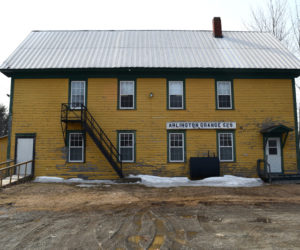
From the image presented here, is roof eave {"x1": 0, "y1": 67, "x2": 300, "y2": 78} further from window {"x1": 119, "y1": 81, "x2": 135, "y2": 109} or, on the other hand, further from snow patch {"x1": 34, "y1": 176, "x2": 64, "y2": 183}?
snow patch {"x1": 34, "y1": 176, "x2": 64, "y2": 183}

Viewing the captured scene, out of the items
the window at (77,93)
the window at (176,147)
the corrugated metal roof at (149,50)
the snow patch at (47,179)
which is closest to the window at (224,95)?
the corrugated metal roof at (149,50)

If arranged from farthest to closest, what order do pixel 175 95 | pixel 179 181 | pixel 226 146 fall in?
pixel 175 95
pixel 226 146
pixel 179 181

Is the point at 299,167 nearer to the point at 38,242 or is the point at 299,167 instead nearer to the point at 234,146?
the point at 234,146

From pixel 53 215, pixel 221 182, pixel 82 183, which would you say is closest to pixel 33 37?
pixel 82 183

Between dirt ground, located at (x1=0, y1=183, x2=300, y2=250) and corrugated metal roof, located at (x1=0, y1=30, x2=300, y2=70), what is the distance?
791 centimetres

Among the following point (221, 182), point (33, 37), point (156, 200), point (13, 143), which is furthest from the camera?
point (33, 37)

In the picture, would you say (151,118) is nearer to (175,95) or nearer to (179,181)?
(175,95)

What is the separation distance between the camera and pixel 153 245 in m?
4.72

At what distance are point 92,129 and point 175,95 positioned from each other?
215 inches

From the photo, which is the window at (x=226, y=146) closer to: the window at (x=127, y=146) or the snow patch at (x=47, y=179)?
the window at (x=127, y=146)

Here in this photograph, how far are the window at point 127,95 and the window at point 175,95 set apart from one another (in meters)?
2.31

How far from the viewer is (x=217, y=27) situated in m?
18.5

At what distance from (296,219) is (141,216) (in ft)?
14.1

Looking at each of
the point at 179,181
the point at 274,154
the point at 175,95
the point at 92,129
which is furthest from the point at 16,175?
the point at 274,154
